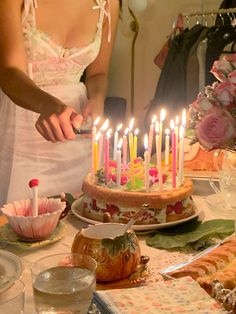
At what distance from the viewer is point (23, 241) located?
125 cm

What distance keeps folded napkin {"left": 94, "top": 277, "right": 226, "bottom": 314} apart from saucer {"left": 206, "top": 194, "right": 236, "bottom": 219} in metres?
0.51

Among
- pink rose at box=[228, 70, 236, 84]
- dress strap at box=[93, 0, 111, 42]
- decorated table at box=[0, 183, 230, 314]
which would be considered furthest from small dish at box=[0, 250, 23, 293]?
dress strap at box=[93, 0, 111, 42]

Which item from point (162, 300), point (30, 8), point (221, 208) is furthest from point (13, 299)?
point (30, 8)

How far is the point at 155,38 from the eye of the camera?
144 inches

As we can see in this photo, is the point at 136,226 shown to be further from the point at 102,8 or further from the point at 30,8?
the point at 102,8

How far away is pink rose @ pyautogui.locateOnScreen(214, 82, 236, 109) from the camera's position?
1.02 m

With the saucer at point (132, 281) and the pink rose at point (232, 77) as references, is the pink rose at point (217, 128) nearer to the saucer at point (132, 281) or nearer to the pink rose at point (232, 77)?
the pink rose at point (232, 77)

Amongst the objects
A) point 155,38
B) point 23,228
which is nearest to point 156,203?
point 23,228

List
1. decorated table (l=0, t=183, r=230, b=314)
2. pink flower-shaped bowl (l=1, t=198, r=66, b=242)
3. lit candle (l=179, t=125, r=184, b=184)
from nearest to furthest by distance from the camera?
decorated table (l=0, t=183, r=230, b=314)
pink flower-shaped bowl (l=1, t=198, r=66, b=242)
lit candle (l=179, t=125, r=184, b=184)

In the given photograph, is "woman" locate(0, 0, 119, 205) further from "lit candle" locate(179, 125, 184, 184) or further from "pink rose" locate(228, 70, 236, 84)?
"pink rose" locate(228, 70, 236, 84)

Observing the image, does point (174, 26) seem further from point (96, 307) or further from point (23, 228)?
point (96, 307)

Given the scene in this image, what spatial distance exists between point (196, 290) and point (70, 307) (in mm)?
203

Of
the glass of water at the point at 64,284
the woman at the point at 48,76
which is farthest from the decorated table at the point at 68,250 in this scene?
the woman at the point at 48,76

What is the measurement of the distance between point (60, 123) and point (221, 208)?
48 centimetres
